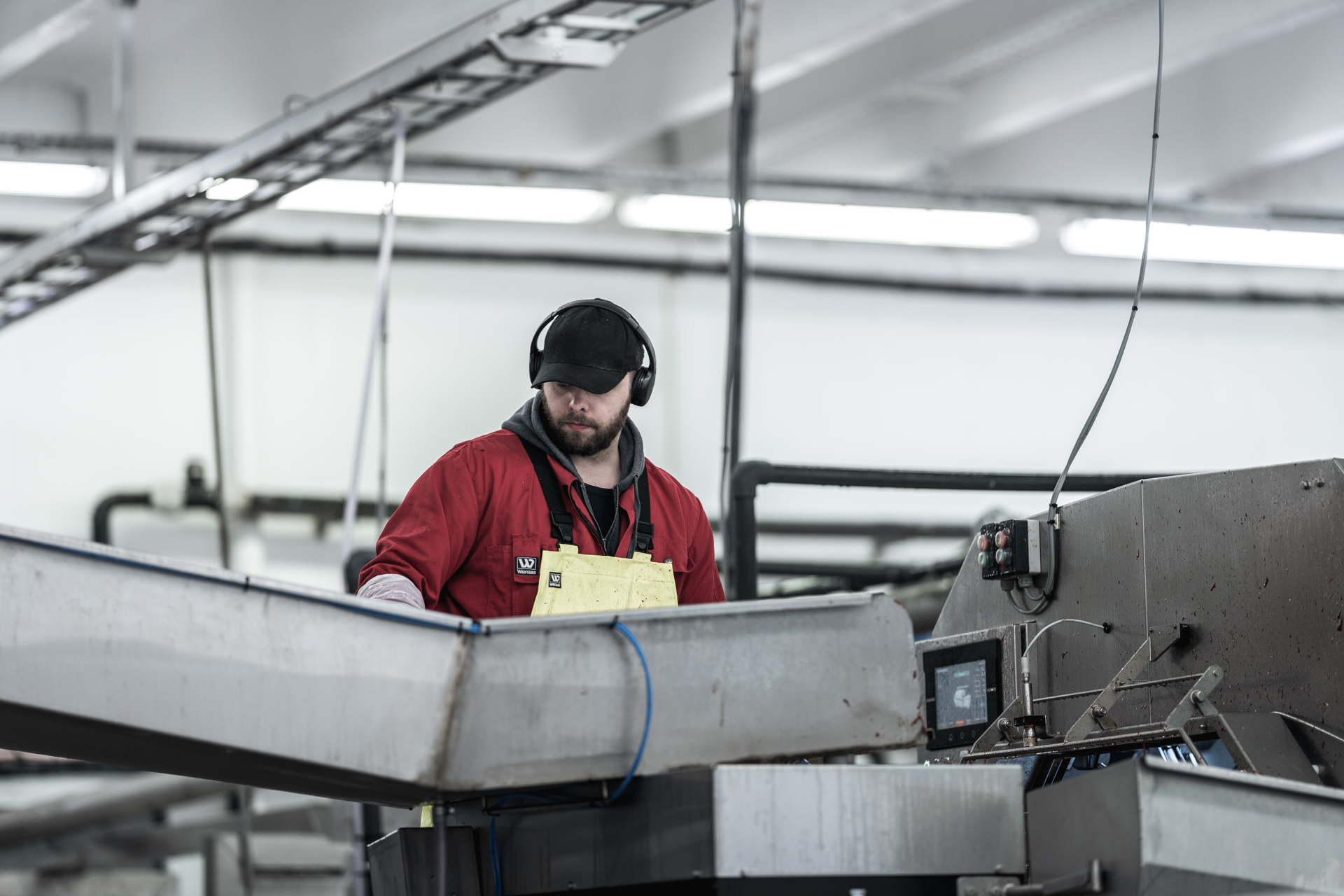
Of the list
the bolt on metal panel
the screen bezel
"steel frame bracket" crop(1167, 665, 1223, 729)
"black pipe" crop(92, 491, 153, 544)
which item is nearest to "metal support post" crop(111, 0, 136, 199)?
"black pipe" crop(92, 491, 153, 544)

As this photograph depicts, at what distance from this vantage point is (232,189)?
471 cm

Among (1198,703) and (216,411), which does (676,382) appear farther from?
(1198,703)

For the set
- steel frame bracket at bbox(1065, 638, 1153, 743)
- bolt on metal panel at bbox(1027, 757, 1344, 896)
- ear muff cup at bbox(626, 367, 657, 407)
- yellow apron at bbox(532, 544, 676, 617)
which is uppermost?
ear muff cup at bbox(626, 367, 657, 407)

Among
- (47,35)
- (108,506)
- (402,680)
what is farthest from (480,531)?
(108,506)

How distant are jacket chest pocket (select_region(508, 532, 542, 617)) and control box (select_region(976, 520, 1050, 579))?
87 cm

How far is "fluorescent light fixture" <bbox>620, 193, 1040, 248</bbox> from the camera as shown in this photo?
6359 millimetres

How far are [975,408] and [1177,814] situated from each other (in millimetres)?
5837

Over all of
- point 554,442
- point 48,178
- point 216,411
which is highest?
point 48,178

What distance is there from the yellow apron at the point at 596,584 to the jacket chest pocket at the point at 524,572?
0.04 feet

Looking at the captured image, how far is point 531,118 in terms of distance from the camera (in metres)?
6.57

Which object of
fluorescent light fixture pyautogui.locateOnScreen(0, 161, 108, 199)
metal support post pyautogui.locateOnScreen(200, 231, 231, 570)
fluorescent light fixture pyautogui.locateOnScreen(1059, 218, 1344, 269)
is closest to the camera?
metal support post pyautogui.locateOnScreen(200, 231, 231, 570)

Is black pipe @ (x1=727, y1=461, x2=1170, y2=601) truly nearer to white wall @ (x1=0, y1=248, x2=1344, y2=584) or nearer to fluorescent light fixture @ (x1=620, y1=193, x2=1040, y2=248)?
fluorescent light fixture @ (x1=620, y1=193, x2=1040, y2=248)

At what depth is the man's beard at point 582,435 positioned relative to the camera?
7.55 feet

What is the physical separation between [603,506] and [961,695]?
0.80 meters
